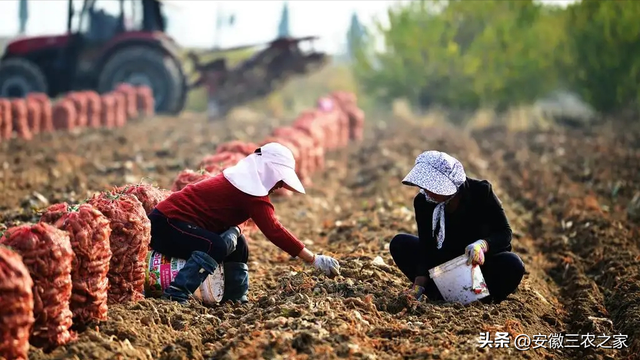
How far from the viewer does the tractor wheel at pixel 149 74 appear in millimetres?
18109

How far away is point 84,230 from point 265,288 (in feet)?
5.86

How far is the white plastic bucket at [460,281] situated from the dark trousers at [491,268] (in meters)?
0.11

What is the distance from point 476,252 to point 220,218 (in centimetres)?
156

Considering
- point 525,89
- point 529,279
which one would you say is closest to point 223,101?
point 525,89

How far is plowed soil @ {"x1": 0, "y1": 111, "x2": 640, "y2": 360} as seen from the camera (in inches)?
163

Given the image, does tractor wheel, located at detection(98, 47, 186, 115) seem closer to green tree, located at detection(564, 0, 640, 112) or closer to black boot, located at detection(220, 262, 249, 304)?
green tree, located at detection(564, 0, 640, 112)

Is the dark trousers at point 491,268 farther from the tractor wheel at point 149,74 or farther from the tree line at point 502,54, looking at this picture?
the tree line at point 502,54

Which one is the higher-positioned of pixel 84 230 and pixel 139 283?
pixel 84 230

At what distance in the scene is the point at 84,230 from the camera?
4090 millimetres

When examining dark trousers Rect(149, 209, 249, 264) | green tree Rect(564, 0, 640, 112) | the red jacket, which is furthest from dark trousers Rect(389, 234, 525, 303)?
green tree Rect(564, 0, 640, 112)

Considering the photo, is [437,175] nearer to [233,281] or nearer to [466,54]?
[233,281]

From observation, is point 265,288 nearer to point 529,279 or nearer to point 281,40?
point 529,279

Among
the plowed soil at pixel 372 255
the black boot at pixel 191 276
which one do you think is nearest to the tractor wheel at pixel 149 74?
the plowed soil at pixel 372 255

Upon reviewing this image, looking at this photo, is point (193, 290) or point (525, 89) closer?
point (193, 290)
